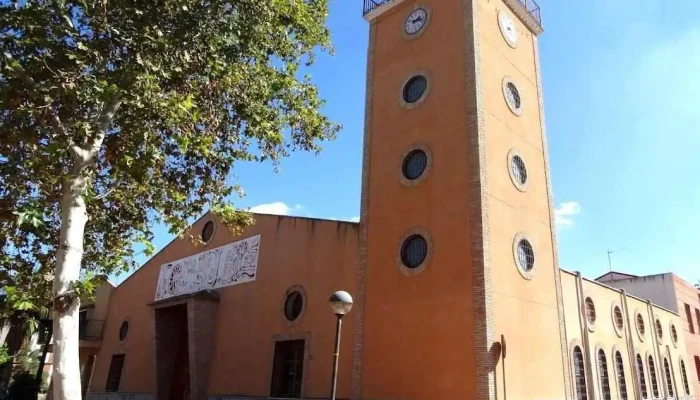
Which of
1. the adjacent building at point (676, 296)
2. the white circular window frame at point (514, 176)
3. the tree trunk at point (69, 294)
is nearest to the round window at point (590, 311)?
the white circular window frame at point (514, 176)

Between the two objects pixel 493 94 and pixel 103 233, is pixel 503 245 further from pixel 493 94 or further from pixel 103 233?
pixel 103 233

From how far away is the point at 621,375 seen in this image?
65.0ft

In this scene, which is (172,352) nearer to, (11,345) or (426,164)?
(11,345)

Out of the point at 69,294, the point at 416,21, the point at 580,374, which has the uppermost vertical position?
the point at 416,21

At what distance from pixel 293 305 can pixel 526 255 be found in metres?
7.23

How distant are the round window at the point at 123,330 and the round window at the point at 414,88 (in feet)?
55.9

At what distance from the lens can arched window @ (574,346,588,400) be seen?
16.4 m

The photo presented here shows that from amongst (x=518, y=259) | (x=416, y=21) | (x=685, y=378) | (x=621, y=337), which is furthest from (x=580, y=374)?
(x=685, y=378)

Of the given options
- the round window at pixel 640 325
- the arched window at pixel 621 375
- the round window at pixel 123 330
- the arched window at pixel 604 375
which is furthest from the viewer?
the round window at pixel 123 330

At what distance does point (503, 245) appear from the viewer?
44.3 ft

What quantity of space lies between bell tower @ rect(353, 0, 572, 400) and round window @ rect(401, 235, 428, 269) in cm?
3

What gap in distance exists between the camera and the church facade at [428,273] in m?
12.7

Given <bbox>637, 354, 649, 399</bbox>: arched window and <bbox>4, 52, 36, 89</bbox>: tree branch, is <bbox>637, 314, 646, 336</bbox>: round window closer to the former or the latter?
<bbox>637, 354, 649, 399</bbox>: arched window

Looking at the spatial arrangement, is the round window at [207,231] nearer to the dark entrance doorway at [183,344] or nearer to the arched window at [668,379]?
the dark entrance doorway at [183,344]
